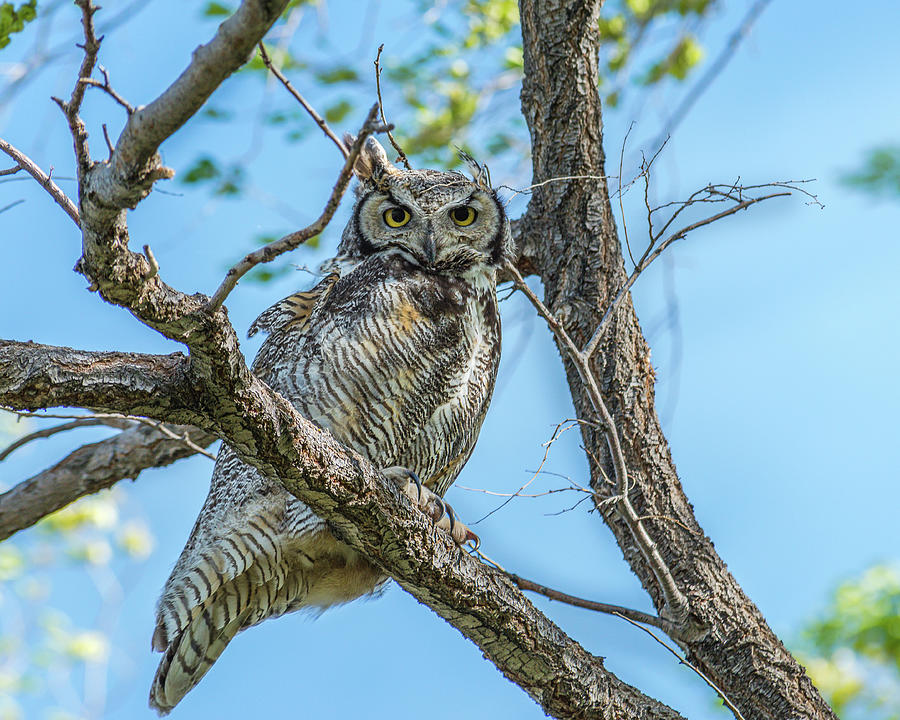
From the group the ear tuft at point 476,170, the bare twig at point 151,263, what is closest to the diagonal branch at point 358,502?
the bare twig at point 151,263

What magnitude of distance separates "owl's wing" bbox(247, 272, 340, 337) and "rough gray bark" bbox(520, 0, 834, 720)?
0.82 meters

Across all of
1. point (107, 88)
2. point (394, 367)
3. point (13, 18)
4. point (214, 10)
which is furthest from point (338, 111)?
point (107, 88)

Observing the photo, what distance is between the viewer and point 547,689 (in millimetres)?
2420

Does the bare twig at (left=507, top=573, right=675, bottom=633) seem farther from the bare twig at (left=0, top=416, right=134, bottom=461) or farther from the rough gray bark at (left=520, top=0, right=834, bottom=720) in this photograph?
the bare twig at (left=0, top=416, right=134, bottom=461)

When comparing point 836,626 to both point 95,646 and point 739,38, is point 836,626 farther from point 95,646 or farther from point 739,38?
point 95,646

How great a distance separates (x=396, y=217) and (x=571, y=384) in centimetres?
83

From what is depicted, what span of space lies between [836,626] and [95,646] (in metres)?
A: 5.66

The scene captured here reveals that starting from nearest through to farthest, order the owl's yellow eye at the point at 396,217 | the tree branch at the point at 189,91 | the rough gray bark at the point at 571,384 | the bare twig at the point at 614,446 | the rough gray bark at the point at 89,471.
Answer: the tree branch at the point at 189,91 → the rough gray bark at the point at 571,384 → the bare twig at the point at 614,446 → the owl's yellow eye at the point at 396,217 → the rough gray bark at the point at 89,471

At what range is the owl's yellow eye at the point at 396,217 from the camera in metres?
3.03

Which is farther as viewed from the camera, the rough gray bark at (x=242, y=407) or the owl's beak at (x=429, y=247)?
the owl's beak at (x=429, y=247)

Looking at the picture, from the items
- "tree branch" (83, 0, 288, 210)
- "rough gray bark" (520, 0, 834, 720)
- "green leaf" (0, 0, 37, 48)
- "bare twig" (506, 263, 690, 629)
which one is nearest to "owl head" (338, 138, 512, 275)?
"rough gray bark" (520, 0, 834, 720)

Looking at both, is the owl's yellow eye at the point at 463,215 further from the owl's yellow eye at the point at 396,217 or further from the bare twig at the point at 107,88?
the bare twig at the point at 107,88

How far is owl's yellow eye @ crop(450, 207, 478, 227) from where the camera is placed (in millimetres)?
3035

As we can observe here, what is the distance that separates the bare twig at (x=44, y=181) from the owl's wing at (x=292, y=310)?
3.84 feet
